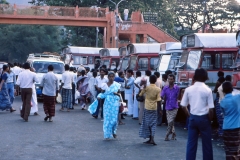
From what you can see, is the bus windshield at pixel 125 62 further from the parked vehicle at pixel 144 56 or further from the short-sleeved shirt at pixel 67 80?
the short-sleeved shirt at pixel 67 80

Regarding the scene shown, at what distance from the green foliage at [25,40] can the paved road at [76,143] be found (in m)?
65.8

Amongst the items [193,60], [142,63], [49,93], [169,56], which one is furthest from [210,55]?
[142,63]

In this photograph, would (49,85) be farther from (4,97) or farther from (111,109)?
(111,109)

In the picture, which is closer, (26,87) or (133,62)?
(26,87)

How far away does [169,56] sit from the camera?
71.7ft

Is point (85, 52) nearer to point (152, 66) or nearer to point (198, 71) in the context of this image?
point (152, 66)

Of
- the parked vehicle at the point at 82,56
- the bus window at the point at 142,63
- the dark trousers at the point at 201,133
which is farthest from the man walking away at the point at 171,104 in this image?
the parked vehicle at the point at 82,56

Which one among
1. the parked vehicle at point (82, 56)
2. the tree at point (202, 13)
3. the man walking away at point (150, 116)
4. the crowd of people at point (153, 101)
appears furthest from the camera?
the tree at point (202, 13)

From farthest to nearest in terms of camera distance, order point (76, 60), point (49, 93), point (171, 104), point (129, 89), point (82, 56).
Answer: point (82, 56) < point (76, 60) < point (129, 89) < point (49, 93) < point (171, 104)

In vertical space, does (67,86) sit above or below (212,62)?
below

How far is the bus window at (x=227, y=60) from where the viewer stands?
17000 millimetres

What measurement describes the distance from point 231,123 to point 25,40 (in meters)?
74.9

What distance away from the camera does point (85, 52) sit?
3922cm

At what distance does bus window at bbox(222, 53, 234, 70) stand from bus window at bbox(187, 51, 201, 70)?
83 cm
